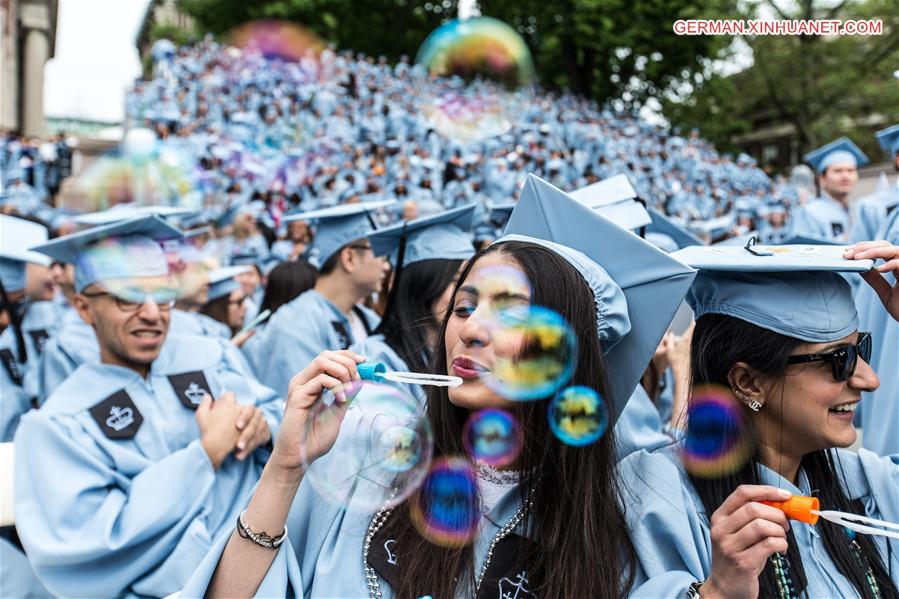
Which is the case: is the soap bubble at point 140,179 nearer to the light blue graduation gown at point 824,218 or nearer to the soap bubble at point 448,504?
the light blue graduation gown at point 824,218

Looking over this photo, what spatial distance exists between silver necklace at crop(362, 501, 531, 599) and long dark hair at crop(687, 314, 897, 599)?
0.49 metres

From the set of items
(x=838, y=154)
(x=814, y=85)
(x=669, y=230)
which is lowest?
(x=669, y=230)

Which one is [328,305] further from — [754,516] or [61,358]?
[754,516]

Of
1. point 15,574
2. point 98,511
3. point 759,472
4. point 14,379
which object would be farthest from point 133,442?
point 759,472

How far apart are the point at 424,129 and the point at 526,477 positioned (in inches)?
515

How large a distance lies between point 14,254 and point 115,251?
2.01 m

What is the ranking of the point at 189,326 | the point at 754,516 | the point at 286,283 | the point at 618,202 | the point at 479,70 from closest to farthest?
the point at 754,516 → the point at 618,202 → the point at 189,326 → the point at 286,283 → the point at 479,70

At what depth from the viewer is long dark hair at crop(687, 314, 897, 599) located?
190cm

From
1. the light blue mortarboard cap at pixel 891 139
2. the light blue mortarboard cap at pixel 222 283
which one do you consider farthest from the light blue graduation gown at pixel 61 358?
the light blue mortarboard cap at pixel 891 139

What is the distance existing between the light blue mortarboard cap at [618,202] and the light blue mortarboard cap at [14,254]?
3.28 m

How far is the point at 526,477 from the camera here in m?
1.93

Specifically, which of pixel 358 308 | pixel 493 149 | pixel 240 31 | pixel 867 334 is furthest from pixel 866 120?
pixel 867 334

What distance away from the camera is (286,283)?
5.68 m

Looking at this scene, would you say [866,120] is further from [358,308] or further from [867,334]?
[867,334]
